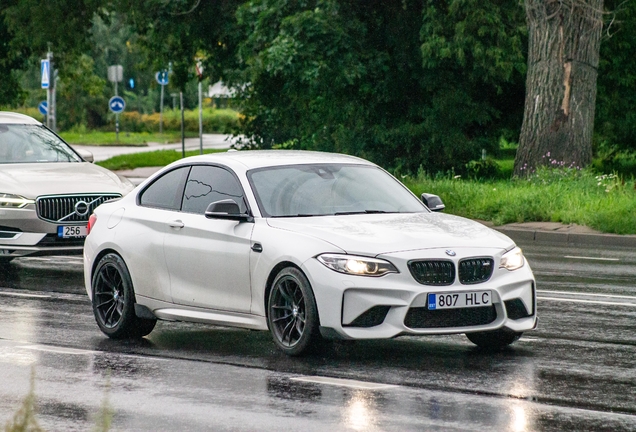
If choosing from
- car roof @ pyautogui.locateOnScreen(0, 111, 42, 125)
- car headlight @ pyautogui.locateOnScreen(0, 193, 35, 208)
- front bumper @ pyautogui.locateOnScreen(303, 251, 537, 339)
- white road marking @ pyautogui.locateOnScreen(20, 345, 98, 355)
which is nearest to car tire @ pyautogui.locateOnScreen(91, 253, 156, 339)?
white road marking @ pyautogui.locateOnScreen(20, 345, 98, 355)

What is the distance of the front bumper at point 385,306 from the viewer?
8578mm

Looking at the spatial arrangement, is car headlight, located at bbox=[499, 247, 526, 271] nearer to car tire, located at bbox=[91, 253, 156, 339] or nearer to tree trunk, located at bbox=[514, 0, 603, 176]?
car tire, located at bbox=[91, 253, 156, 339]

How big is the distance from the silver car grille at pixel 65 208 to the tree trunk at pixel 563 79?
11.8 m

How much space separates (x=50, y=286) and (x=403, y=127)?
16916 mm

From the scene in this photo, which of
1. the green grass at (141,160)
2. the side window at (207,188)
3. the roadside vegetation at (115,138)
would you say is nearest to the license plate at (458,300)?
the side window at (207,188)

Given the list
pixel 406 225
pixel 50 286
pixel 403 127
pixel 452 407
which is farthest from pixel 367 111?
pixel 452 407

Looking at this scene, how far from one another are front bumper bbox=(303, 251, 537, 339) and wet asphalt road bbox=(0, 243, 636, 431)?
0.26 m

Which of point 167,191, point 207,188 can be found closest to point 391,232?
point 207,188

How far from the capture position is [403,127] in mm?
30016

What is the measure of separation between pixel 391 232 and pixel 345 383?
126 centimetres

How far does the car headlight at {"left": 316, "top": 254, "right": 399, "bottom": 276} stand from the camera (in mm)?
8609

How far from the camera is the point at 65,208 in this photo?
14375 millimetres

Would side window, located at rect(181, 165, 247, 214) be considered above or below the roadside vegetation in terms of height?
above

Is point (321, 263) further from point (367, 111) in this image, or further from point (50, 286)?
point (367, 111)
